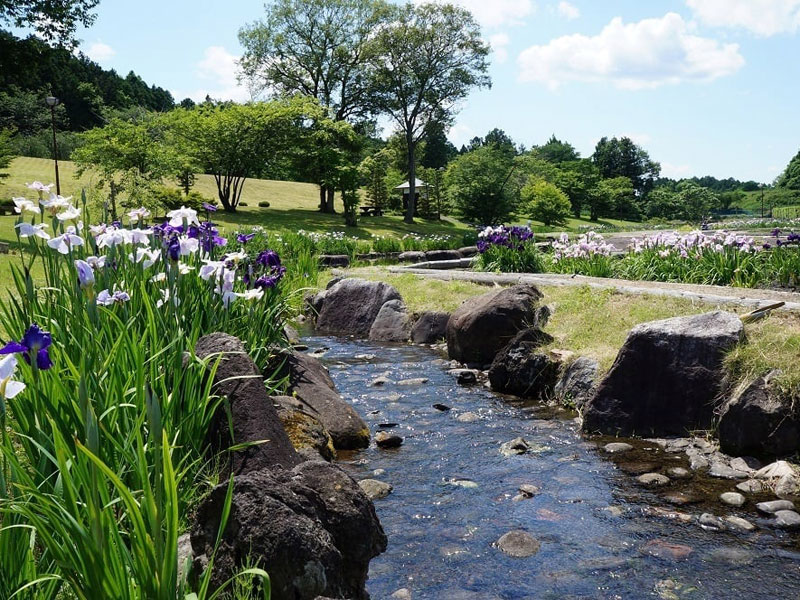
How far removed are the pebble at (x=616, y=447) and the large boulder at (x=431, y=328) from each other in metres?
4.88

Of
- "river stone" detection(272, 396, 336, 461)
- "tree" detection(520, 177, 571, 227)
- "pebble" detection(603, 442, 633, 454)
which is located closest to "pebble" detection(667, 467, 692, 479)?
"pebble" detection(603, 442, 633, 454)

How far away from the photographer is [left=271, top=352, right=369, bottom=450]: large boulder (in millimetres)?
5793

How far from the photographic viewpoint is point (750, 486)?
4855mm

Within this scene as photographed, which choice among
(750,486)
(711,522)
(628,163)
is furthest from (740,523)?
(628,163)

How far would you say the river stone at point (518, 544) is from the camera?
3.96 meters

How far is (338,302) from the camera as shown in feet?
39.8

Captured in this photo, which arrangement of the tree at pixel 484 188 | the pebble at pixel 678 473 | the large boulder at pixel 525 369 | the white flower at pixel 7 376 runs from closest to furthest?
the white flower at pixel 7 376, the pebble at pixel 678 473, the large boulder at pixel 525 369, the tree at pixel 484 188

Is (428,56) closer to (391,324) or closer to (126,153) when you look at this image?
(126,153)

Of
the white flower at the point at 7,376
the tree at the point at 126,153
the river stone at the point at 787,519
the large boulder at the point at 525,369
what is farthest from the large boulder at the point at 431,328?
the tree at the point at 126,153

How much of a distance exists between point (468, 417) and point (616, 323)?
2575 millimetres

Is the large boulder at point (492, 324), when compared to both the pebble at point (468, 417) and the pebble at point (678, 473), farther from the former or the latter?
the pebble at point (678, 473)

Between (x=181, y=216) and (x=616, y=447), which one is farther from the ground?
(x=181, y=216)

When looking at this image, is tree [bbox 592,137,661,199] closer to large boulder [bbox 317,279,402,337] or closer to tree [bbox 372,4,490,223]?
tree [bbox 372,4,490,223]

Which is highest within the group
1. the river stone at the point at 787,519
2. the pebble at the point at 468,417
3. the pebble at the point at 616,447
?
the river stone at the point at 787,519
